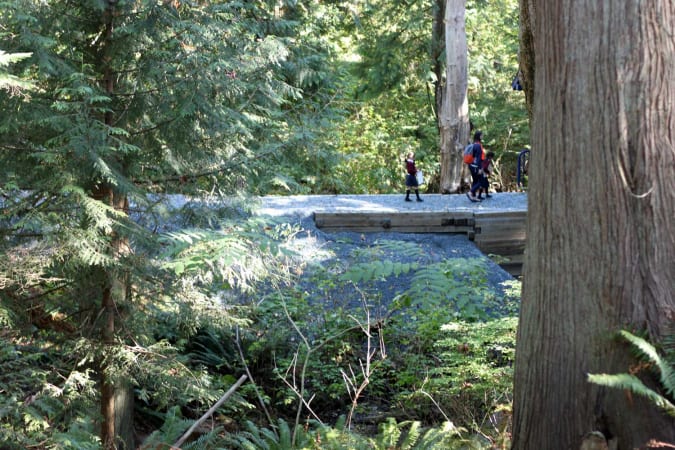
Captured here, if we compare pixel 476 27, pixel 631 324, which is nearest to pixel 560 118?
pixel 631 324

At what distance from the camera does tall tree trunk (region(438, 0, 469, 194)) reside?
1742cm

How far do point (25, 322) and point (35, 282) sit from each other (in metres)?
0.52

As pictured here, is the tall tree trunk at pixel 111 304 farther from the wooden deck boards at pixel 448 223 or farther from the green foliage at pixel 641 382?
the wooden deck boards at pixel 448 223

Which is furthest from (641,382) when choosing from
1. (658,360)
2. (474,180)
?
(474,180)

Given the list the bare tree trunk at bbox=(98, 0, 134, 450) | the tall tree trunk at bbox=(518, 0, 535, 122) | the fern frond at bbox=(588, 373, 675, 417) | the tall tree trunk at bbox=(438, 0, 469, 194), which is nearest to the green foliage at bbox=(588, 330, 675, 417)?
the fern frond at bbox=(588, 373, 675, 417)

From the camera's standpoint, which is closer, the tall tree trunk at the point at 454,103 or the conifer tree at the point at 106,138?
the conifer tree at the point at 106,138

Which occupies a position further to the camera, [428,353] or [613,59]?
[428,353]

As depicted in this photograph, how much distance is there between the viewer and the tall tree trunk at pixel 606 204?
3346mm

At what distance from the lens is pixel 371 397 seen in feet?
26.7

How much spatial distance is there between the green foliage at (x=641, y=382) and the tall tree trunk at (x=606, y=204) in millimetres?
103

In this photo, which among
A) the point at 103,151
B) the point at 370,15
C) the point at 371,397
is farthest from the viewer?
the point at 370,15

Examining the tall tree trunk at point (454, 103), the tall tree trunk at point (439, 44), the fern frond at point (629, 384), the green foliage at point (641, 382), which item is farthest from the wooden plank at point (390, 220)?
the fern frond at point (629, 384)

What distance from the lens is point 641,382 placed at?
3.12m

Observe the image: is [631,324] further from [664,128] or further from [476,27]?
[476,27]
